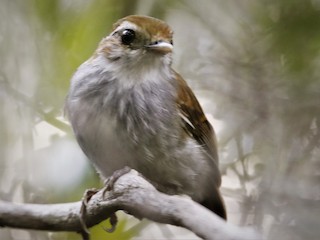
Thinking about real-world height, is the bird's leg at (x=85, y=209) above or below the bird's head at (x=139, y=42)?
below

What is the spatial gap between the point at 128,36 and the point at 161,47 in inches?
2.1

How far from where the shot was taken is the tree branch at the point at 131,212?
28.8 inches

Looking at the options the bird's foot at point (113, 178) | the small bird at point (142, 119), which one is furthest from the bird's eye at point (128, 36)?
the bird's foot at point (113, 178)

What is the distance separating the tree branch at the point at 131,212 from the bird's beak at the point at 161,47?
17cm

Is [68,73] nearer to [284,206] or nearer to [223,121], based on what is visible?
[223,121]

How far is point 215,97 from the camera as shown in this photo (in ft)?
3.03

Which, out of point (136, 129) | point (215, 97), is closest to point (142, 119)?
point (136, 129)

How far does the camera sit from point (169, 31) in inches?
33.3

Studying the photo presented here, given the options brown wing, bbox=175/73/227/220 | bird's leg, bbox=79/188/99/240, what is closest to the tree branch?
bird's leg, bbox=79/188/99/240

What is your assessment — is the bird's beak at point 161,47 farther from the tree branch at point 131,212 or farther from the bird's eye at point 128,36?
the tree branch at point 131,212


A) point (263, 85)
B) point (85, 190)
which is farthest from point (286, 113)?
point (85, 190)

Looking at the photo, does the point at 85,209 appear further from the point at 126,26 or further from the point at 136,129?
the point at 126,26

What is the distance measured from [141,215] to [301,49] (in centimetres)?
33

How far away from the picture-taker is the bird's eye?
0.85 metres
